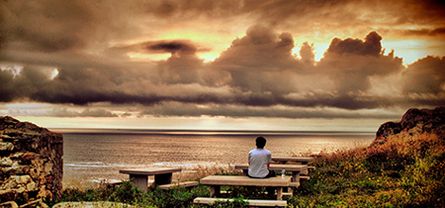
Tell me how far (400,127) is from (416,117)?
3.73 feet

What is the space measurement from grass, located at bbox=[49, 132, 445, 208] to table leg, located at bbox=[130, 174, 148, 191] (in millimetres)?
328

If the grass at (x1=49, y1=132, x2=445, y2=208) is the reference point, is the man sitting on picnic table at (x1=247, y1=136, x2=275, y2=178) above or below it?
above

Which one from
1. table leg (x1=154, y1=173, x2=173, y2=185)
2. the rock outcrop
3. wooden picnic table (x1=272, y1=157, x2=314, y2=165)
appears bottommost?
table leg (x1=154, y1=173, x2=173, y2=185)

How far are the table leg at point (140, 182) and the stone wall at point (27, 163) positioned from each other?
227cm

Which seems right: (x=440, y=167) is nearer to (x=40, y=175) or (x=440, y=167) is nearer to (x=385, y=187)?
(x=385, y=187)

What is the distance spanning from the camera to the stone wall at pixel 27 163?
11.4m

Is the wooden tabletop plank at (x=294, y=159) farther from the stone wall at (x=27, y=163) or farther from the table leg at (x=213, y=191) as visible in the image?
the stone wall at (x=27, y=163)

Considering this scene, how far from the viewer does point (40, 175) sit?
12.3m

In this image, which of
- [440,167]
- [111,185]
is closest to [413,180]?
[440,167]

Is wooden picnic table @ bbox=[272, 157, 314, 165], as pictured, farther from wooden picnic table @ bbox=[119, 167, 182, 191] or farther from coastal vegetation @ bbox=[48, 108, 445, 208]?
wooden picnic table @ bbox=[119, 167, 182, 191]

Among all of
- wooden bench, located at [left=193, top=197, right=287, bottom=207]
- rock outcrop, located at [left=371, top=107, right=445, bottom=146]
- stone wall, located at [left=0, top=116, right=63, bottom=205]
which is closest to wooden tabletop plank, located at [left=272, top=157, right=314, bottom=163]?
wooden bench, located at [left=193, top=197, right=287, bottom=207]

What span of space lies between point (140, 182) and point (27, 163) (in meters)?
3.62

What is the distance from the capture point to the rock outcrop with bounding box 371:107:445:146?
2298 cm

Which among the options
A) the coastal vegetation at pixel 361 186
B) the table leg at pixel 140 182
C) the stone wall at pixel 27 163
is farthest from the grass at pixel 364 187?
the stone wall at pixel 27 163
